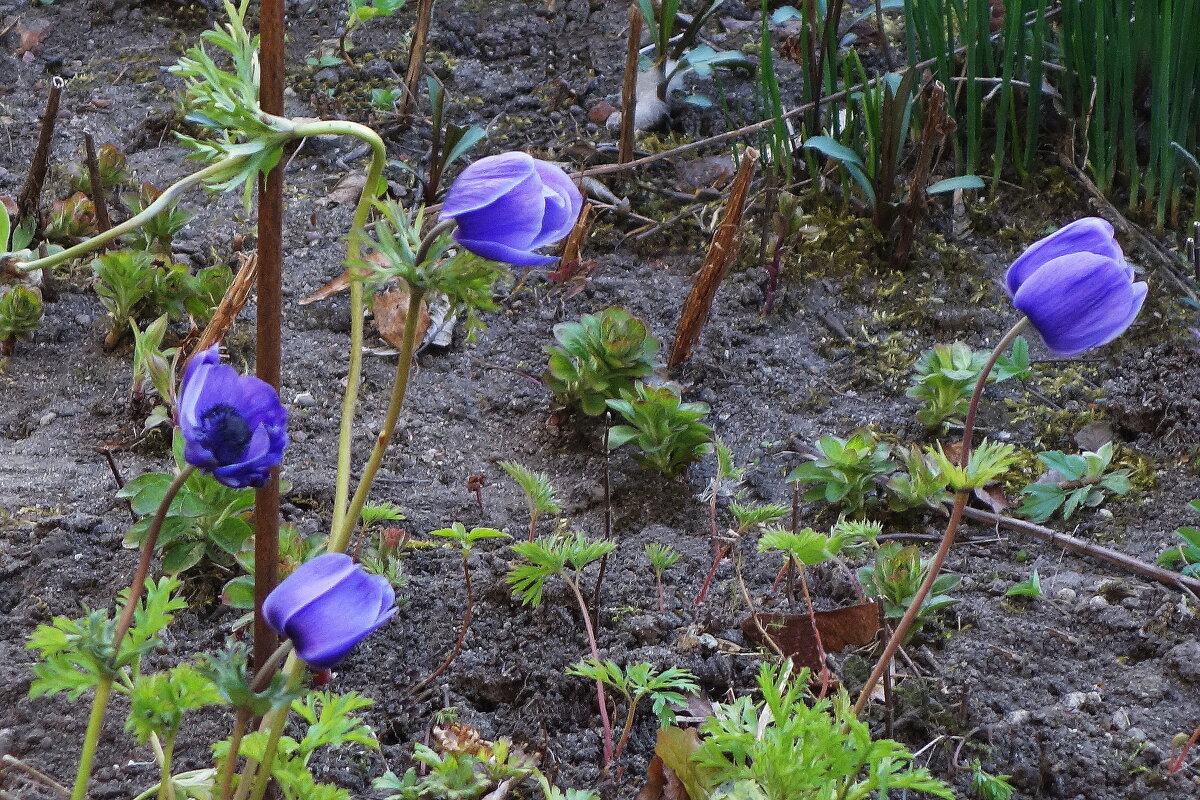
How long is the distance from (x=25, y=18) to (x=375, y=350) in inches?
71.0

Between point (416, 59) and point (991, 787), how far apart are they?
212 cm

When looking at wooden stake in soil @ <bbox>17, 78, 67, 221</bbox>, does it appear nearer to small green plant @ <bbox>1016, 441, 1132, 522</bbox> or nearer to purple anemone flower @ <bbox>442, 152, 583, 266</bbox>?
purple anemone flower @ <bbox>442, 152, 583, 266</bbox>

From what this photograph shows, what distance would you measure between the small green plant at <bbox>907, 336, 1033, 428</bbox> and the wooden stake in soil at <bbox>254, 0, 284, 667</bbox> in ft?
3.85

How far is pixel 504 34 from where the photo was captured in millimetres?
2922

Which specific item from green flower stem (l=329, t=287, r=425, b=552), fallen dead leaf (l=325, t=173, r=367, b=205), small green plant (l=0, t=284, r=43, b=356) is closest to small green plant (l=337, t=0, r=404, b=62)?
fallen dead leaf (l=325, t=173, r=367, b=205)

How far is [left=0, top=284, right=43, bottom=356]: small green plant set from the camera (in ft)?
6.29

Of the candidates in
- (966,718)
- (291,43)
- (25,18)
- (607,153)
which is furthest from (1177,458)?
(25,18)

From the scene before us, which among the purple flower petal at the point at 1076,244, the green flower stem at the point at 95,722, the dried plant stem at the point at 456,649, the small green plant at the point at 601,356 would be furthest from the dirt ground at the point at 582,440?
the purple flower petal at the point at 1076,244

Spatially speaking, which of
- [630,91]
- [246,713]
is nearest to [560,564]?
[246,713]

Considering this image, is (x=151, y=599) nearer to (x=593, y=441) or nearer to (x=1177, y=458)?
(x=593, y=441)

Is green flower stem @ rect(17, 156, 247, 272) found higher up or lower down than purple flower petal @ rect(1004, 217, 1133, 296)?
higher up

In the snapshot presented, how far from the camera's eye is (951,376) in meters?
1.73

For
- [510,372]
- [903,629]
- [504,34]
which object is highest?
[504,34]

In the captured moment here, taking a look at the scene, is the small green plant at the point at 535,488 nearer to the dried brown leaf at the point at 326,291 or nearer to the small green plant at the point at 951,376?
the small green plant at the point at 951,376
